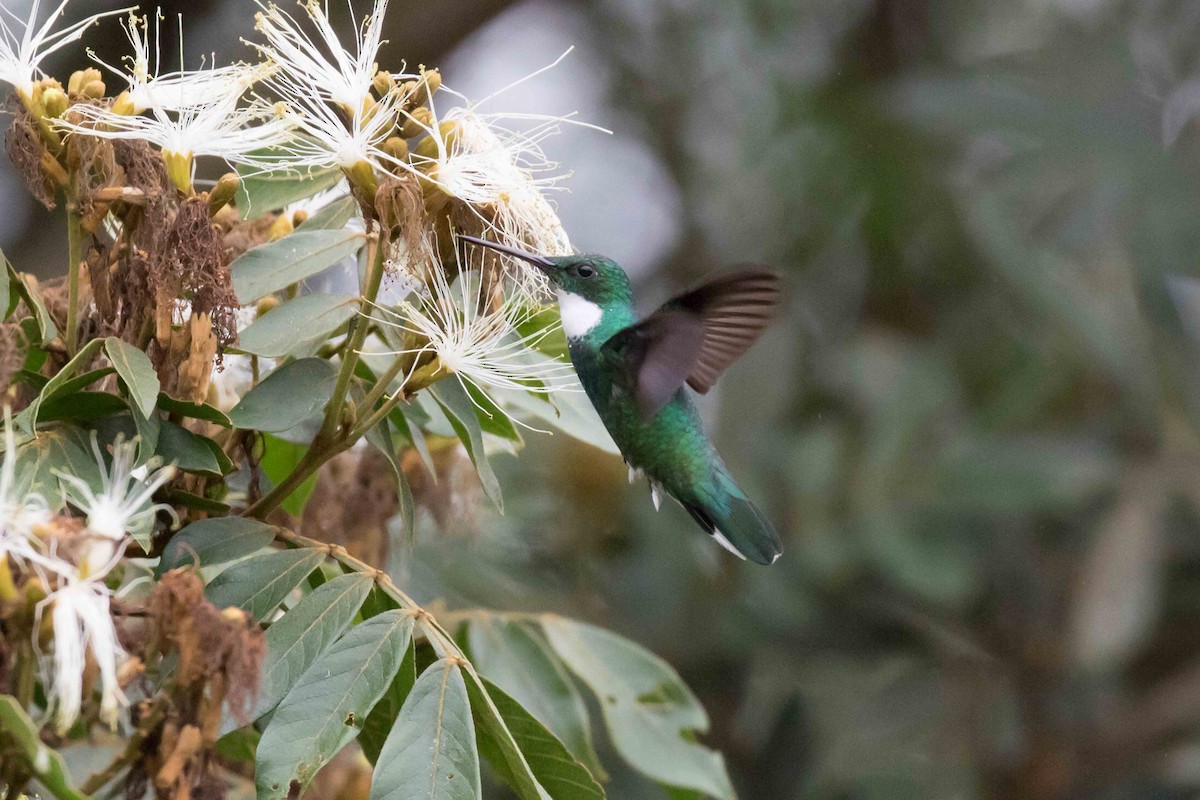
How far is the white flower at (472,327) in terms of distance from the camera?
1202 millimetres

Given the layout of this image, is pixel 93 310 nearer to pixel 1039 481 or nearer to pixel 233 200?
pixel 233 200

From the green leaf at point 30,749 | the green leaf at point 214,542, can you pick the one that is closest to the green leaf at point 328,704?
the green leaf at point 214,542

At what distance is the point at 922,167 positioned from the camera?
3.24 meters

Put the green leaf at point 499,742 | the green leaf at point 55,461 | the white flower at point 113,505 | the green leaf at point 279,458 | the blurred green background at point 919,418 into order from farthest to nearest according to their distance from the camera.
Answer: the blurred green background at point 919,418, the green leaf at point 279,458, the green leaf at point 499,742, the green leaf at point 55,461, the white flower at point 113,505

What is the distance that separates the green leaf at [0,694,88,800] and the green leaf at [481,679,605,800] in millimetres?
433

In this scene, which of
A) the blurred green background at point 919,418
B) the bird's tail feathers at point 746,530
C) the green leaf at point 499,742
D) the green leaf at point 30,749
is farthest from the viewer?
the blurred green background at point 919,418

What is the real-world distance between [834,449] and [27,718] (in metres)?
2.28

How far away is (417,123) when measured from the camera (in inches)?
46.5

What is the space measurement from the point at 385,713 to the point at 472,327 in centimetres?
35

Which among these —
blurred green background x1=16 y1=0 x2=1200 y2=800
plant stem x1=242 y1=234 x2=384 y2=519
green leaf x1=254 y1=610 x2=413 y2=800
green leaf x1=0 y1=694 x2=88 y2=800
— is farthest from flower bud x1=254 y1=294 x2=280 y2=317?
blurred green background x1=16 y1=0 x2=1200 y2=800

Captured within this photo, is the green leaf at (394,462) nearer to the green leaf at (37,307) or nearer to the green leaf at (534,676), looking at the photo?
the green leaf at (37,307)

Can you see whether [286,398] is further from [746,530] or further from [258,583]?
[746,530]

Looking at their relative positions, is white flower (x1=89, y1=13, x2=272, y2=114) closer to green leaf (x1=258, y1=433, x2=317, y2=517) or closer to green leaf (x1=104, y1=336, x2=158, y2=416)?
green leaf (x1=104, y1=336, x2=158, y2=416)

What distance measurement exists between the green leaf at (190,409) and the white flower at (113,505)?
0.14 ft
